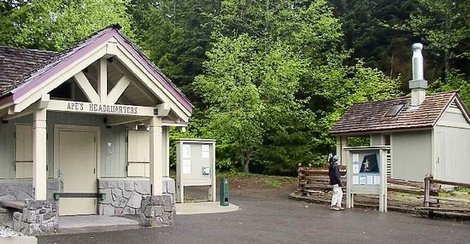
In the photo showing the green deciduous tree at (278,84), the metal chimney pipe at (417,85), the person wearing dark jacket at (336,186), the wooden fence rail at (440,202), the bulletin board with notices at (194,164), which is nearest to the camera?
the wooden fence rail at (440,202)

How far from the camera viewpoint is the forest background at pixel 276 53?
27578mm

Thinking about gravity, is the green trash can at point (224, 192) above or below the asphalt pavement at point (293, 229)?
above

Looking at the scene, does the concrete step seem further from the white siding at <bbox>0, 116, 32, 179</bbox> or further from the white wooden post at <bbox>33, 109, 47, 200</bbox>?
the white wooden post at <bbox>33, 109, 47, 200</bbox>

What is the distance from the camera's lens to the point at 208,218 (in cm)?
1540

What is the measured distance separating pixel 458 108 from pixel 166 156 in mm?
12718

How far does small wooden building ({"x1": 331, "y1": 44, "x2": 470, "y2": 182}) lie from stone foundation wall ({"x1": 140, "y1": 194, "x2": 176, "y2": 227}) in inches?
485

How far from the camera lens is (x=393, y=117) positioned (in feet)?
80.1

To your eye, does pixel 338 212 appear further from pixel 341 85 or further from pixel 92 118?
pixel 341 85

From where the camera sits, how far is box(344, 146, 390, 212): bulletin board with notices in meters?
18.0

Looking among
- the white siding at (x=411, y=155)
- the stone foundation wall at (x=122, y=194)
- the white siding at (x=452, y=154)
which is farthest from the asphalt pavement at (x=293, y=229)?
the white siding at (x=452, y=154)

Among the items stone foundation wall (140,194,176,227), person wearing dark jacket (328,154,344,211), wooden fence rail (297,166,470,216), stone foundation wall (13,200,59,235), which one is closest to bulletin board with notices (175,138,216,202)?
wooden fence rail (297,166,470,216)

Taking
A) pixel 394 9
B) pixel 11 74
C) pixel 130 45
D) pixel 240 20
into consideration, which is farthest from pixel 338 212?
pixel 394 9

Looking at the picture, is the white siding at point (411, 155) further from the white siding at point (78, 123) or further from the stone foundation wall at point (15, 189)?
the stone foundation wall at point (15, 189)

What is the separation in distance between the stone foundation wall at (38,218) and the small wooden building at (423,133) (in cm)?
1501
